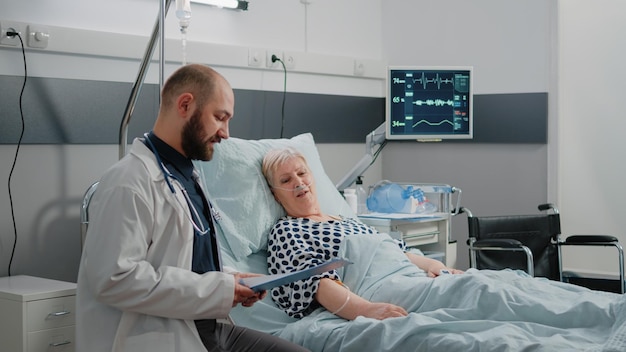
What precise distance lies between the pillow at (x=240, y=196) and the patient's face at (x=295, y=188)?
0.04 m

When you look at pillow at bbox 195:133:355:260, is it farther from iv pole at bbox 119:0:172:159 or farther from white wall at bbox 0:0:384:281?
white wall at bbox 0:0:384:281

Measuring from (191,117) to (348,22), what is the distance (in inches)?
110

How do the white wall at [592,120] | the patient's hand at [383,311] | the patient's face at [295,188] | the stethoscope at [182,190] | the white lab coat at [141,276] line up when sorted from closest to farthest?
the white lab coat at [141,276], the stethoscope at [182,190], the patient's hand at [383,311], the patient's face at [295,188], the white wall at [592,120]

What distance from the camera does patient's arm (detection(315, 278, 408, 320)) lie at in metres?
2.54

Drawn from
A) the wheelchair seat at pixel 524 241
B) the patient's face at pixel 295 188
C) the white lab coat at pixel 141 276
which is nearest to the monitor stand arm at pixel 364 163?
the wheelchair seat at pixel 524 241

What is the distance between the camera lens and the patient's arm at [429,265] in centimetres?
301

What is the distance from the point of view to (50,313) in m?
2.63

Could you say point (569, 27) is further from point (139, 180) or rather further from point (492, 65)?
point (139, 180)

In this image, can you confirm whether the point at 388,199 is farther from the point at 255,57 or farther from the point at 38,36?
the point at 38,36

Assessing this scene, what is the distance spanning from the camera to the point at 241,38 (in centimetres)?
404

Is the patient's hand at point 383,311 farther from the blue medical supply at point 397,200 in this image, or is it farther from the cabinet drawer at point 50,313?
the blue medical supply at point 397,200

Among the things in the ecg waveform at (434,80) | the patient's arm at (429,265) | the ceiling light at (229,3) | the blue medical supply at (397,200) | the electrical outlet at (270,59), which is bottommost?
the patient's arm at (429,265)

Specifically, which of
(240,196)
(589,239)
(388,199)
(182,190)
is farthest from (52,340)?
(589,239)

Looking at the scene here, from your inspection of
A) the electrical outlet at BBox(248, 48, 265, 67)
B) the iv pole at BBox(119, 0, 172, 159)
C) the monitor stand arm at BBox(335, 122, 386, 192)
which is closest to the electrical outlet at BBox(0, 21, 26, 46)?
the iv pole at BBox(119, 0, 172, 159)
